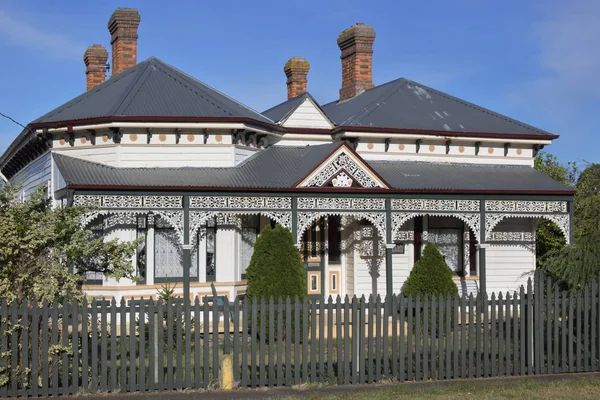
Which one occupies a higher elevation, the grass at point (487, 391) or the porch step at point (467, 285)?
the porch step at point (467, 285)

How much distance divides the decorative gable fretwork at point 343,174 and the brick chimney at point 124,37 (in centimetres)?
884

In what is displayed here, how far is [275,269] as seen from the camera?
56.7 ft

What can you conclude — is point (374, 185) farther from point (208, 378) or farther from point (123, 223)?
point (208, 378)

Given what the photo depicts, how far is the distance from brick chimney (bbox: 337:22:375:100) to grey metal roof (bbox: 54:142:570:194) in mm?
5436

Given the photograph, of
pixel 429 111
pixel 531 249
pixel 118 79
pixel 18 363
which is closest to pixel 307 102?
pixel 429 111

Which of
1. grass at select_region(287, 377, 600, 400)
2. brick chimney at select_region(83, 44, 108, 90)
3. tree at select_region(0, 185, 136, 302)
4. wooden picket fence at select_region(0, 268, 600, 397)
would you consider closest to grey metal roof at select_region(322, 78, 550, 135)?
brick chimney at select_region(83, 44, 108, 90)

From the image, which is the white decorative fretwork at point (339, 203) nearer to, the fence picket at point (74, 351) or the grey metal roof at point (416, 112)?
the grey metal roof at point (416, 112)

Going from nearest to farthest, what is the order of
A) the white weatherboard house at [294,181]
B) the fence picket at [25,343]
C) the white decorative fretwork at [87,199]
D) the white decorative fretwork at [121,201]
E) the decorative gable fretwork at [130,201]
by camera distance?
the fence picket at [25,343] < the white decorative fretwork at [87,199] < the decorative gable fretwork at [130,201] < the white decorative fretwork at [121,201] < the white weatherboard house at [294,181]

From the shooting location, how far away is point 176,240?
19734 millimetres

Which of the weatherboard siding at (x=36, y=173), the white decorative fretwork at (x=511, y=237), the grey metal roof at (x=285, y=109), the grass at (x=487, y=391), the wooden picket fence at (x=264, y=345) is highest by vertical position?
the grey metal roof at (x=285, y=109)

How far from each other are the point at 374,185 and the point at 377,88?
7139mm

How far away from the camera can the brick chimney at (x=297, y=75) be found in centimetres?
2852

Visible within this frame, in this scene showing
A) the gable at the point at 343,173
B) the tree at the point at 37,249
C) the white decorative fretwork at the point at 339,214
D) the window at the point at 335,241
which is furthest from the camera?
the window at the point at 335,241

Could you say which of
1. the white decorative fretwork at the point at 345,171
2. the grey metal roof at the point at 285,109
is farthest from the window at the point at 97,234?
the grey metal roof at the point at 285,109
